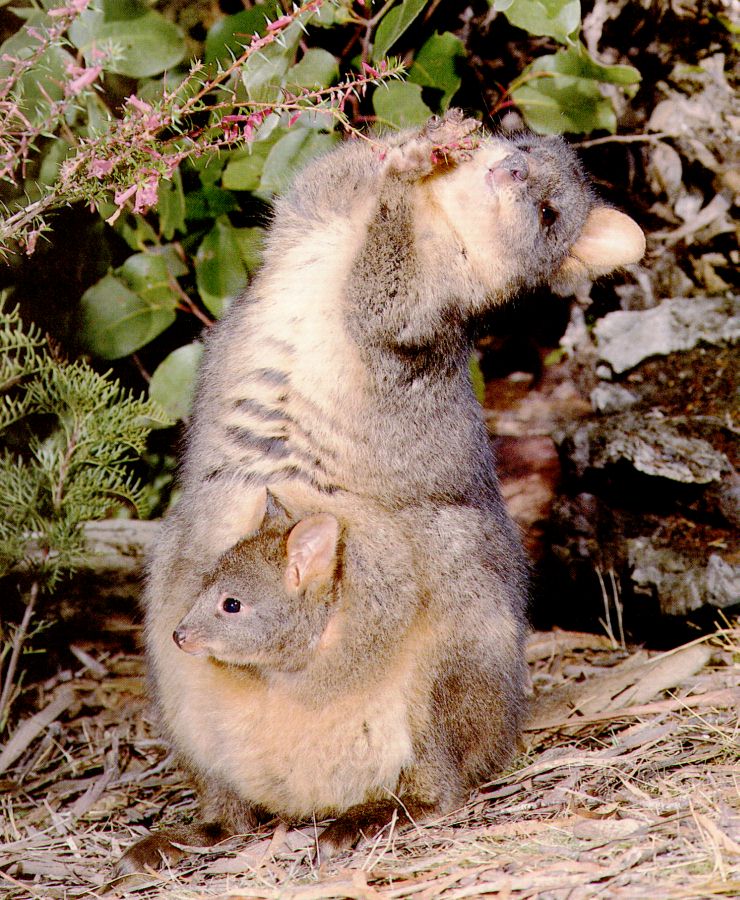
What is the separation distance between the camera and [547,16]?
3.83 metres

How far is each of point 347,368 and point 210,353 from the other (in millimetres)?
661

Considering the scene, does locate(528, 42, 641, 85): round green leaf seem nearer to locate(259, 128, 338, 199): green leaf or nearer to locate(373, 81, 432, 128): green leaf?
locate(373, 81, 432, 128): green leaf

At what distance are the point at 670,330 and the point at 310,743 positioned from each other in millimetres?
2626

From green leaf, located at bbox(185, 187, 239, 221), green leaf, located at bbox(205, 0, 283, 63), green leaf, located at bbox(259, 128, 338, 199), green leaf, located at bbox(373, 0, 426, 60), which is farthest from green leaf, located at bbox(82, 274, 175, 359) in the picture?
green leaf, located at bbox(373, 0, 426, 60)

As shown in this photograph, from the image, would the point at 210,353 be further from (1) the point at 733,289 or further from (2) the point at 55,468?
(1) the point at 733,289

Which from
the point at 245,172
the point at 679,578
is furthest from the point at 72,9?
the point at 679,578

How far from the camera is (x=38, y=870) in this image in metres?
3.19

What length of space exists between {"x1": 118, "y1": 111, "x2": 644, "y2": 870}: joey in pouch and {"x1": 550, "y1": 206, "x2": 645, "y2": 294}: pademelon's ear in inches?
7.1

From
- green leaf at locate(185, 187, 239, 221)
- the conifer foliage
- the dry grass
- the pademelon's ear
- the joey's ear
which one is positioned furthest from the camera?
green leaf at locate(185, 187, 239, 221)

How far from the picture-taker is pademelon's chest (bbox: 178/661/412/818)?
3.17 m

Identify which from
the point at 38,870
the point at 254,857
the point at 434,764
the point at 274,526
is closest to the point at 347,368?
the point at 274,526

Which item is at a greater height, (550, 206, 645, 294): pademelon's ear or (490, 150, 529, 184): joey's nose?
(490, 150, 529, 184): joey's nose

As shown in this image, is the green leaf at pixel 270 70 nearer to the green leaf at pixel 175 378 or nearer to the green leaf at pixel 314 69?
the green leaf at pixel 314 69

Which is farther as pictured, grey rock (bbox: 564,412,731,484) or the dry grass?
grey rock (bbox: 564,412,731,484)
